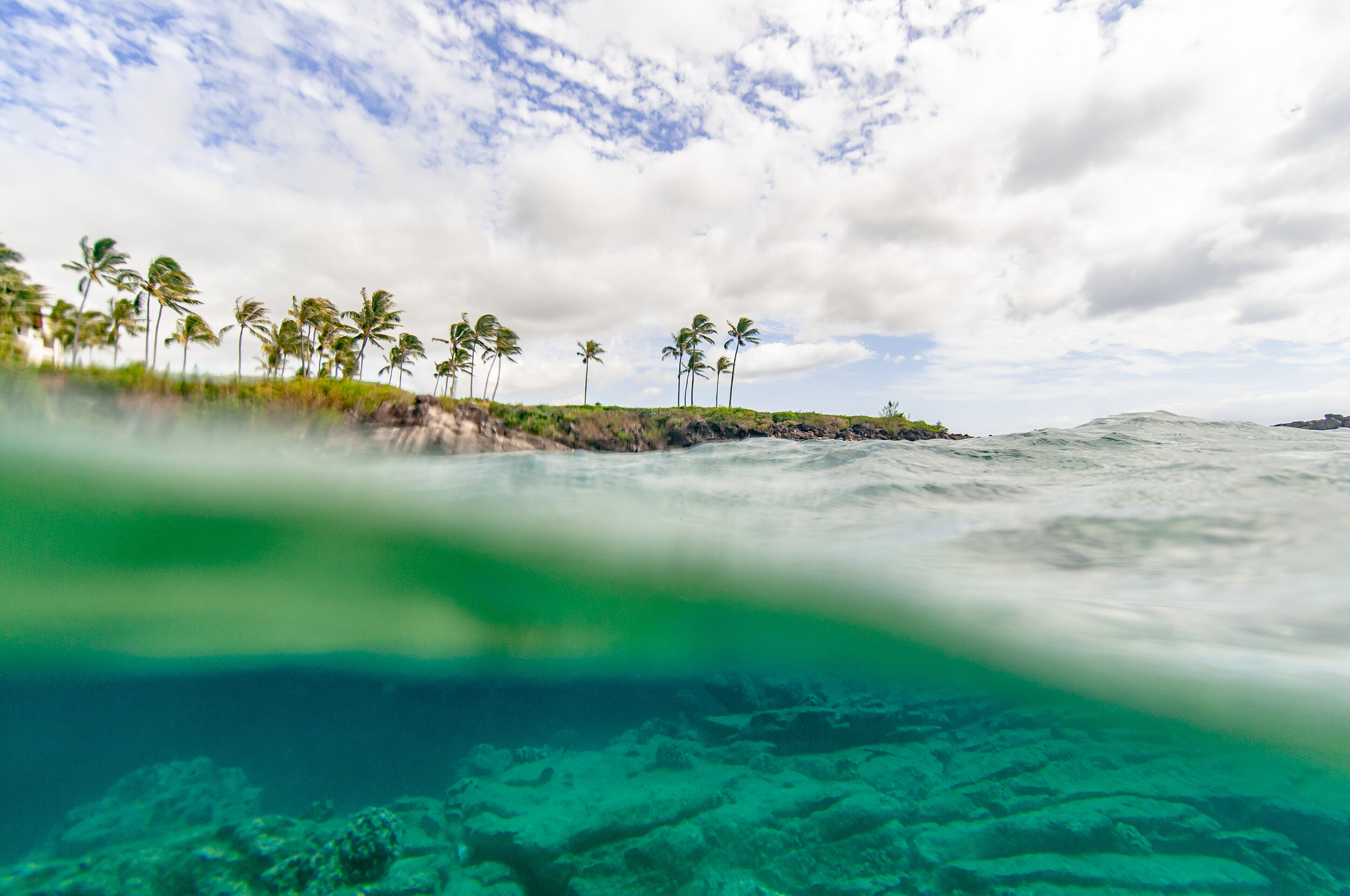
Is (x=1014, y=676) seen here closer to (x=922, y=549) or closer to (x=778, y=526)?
(x=922, y=549)

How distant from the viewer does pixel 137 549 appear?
8.22 m

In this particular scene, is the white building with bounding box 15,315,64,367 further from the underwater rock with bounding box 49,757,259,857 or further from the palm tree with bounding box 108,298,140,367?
the underwater rock with bounding box 49,757,259,857

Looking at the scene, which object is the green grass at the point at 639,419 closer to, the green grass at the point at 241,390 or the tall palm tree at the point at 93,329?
the green grass at the point at 241,390

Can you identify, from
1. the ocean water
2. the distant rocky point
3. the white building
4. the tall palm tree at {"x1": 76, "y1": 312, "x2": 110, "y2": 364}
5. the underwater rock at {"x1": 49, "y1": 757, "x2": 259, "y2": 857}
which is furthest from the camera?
the tall palm tree at {"x1": 76, "y1": 312, "x2": 110, "y2": 364}

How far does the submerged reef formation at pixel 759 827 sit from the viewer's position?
4797mm

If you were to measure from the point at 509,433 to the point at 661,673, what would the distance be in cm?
1533

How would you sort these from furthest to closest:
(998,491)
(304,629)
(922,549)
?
(998,491) < (304,629) < (922,549)

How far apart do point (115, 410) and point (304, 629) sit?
679cm

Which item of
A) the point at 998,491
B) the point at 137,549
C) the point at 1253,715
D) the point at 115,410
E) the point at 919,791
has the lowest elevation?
the point at 919,791

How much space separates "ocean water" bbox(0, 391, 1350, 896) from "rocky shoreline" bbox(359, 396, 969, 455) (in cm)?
724

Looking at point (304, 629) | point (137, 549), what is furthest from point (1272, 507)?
point (137, 549)

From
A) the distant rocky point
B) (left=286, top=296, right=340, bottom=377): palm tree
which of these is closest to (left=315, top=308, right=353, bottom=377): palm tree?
(left=286, top=296, right=340, bottom=377): palm tree

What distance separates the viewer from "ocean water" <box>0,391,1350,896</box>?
5.22 meters

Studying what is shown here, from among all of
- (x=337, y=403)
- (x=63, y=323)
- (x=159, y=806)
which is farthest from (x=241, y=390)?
(x=63, y=323)
